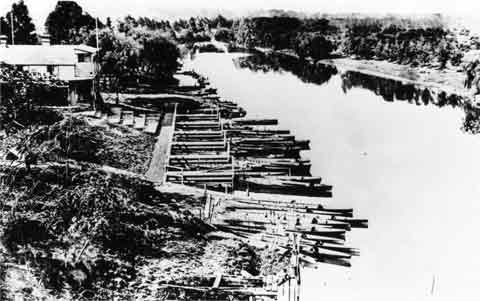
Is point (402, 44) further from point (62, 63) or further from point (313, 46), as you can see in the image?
point (62, 63)

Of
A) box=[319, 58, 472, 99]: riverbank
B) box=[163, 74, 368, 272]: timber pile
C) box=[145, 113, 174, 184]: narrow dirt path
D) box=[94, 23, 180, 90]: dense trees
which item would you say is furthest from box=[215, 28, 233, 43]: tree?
box=[145, 113, 174, 184]: narrow dirt path

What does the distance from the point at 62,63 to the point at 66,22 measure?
12.1 m

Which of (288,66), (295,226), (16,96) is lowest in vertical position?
(295,226)

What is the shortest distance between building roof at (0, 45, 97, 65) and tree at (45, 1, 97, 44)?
26.2ft

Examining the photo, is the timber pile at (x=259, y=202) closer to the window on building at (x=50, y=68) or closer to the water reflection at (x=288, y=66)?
the window on building at (x=50, y=68)

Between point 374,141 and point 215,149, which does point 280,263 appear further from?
point 374,141

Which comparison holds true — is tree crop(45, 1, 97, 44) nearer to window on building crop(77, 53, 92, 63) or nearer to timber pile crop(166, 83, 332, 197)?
window on building crop(77, 53, 92, 63)

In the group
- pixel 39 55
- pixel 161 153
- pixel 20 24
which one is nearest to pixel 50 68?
pixel 39 55

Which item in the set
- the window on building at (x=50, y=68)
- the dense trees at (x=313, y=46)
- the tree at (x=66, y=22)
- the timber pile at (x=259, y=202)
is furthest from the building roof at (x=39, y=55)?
the dense trees at (x=313, y=46)

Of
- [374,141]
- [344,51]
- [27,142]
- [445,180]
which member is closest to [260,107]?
[374,141]

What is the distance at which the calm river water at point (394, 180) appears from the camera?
1229cm

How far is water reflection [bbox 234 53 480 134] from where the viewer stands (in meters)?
32.7

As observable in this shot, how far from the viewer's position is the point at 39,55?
82.0 ft

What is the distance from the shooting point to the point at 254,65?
2082 inches
